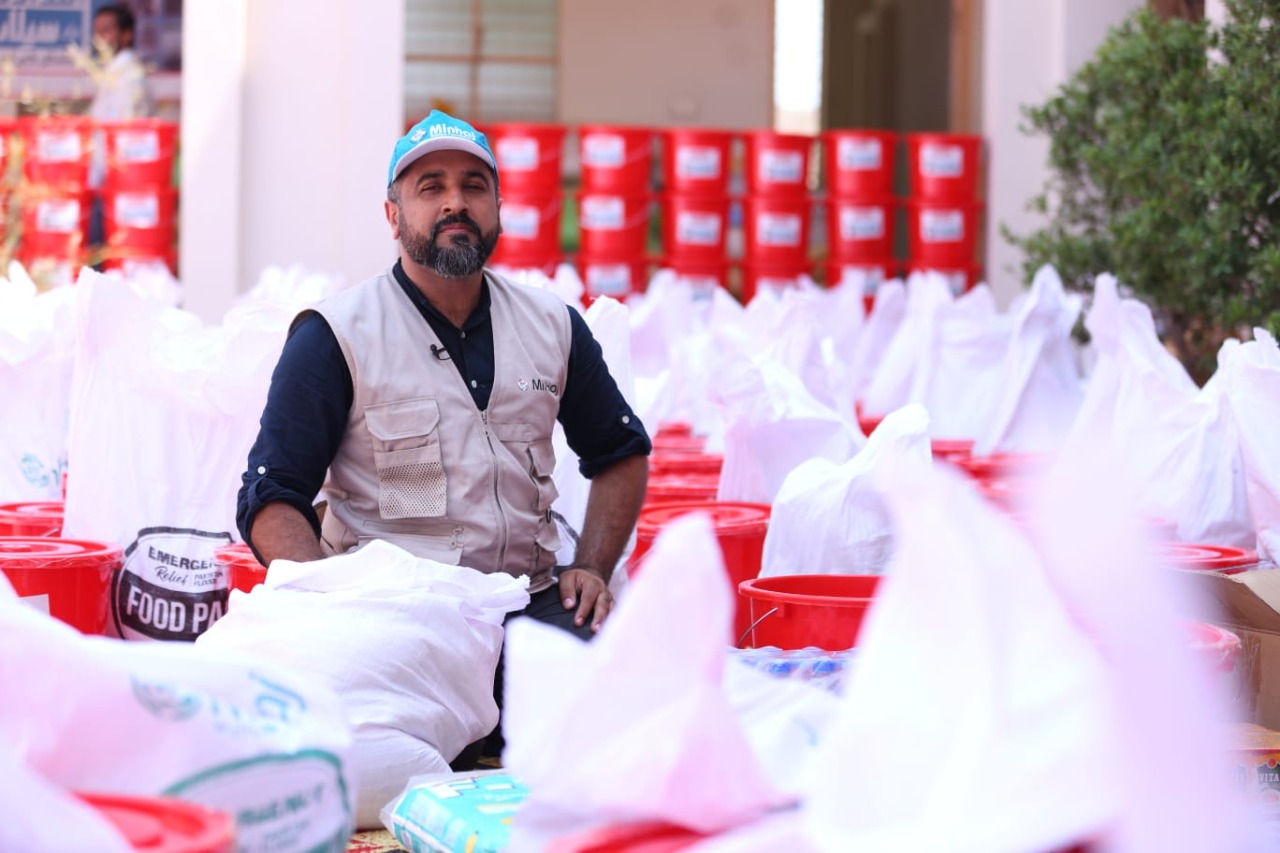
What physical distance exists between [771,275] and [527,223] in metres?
1.45

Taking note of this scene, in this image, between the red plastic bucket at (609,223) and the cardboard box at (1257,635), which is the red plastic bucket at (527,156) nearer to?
the red plastic bucket at (609,223)

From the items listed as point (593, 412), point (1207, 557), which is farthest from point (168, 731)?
point (1207, 557)

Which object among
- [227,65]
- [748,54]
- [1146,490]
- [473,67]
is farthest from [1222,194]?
[473,67]

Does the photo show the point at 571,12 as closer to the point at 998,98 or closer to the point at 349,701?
the point at 998,98

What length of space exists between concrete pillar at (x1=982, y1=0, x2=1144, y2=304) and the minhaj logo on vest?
6154 mm

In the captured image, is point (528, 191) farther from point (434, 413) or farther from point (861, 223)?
point (434, 413)

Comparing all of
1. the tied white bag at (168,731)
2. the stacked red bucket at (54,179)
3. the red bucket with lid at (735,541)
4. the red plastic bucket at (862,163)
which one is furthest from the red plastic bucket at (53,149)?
the tied white bag at (168,731)

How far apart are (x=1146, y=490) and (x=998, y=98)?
19.9 feet

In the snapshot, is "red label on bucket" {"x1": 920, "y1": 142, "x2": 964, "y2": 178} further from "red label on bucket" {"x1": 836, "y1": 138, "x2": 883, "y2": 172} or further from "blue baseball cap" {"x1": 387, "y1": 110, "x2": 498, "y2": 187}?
"blue baseball cap" {"x1": 387, "y1": 110, "x2": 498, "y2": 187}

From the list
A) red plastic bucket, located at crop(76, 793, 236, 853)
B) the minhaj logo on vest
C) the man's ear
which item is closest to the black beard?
the man's ear

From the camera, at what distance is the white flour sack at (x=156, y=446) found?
3.57 metres

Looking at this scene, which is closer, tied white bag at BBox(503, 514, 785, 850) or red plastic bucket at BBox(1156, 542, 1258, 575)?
tied white bag at BBox(503, 514, 785, 850)

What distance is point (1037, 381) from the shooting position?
5.28 metres

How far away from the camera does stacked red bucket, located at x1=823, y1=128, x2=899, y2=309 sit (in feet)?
31.7
